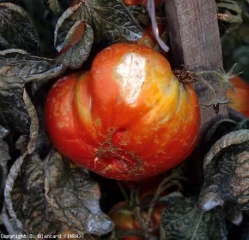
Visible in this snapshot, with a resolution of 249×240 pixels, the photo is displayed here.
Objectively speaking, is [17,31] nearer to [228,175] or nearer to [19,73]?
[19,73]

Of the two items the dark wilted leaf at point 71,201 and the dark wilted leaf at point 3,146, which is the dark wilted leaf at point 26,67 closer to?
the dark wilted leaf at point 3,146

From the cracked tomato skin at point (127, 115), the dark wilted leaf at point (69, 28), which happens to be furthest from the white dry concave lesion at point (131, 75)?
the dark wilted leaf at point (69, 28)

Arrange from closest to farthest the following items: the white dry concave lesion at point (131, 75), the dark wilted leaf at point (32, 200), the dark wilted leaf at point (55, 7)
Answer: the white dry concave lesion at point (131, 75), the dark wilted leaf at point (55, 7), the dark wilted leaf at point (32, 200)

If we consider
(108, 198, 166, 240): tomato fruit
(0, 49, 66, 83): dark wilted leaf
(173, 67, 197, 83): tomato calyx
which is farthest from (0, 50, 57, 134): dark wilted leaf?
(108, 198, 166, 240): tomato fruit

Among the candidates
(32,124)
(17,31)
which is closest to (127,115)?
(32,124)

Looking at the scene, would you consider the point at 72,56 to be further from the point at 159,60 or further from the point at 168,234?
the point at 168,234

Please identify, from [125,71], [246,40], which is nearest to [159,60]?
[125,71]
